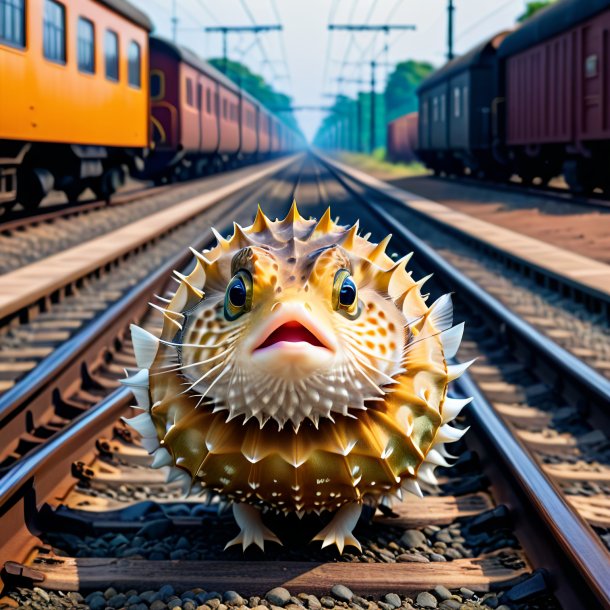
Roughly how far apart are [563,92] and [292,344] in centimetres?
1902

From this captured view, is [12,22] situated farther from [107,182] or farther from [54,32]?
[107,182]

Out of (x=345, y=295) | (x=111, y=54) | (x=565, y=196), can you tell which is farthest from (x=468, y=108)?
(x=345, y=295)

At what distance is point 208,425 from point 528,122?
2156cm

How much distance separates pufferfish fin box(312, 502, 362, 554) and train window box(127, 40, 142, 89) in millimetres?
15735

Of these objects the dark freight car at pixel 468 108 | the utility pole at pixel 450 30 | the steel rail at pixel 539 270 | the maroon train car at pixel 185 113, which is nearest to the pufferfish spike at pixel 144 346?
the steel rail at pixel 539 270

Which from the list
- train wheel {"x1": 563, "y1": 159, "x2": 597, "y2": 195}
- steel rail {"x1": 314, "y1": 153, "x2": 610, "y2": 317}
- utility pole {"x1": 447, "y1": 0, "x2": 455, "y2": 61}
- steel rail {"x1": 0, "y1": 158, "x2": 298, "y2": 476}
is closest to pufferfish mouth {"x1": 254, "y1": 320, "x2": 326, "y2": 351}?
steel rail {"x1": 0, "y1": 158, "x2": 298, "y2": 476}

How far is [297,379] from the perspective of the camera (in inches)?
93.2

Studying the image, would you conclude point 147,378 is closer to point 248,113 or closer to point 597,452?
point 597,452

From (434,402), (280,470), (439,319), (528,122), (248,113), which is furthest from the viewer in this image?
(248,113)

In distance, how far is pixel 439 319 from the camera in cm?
326

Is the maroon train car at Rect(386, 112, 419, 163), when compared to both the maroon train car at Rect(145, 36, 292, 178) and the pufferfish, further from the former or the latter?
the pufferfish

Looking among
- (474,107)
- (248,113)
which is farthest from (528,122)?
(248,113)

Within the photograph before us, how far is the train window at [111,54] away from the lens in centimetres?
1614

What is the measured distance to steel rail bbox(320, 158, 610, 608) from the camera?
2.67 m
